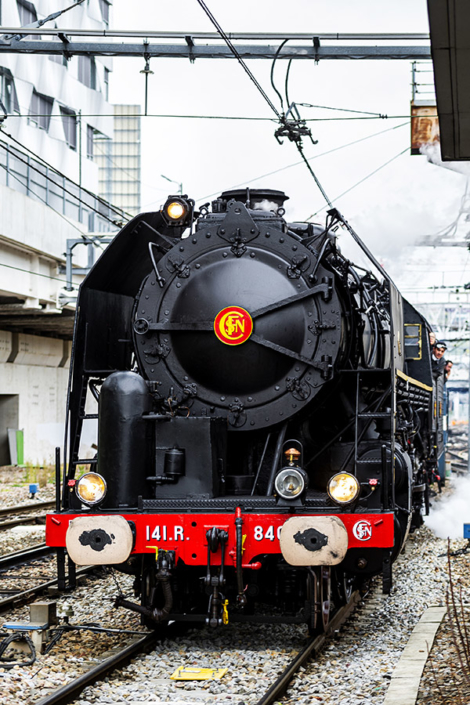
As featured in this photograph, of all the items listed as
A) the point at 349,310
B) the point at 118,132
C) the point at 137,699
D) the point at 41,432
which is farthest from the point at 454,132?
the point at 118,132

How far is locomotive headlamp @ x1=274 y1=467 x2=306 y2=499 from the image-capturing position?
584 cm

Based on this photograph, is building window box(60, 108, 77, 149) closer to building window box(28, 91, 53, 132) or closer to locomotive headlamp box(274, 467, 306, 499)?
building window box(28, 91, 53, 132)

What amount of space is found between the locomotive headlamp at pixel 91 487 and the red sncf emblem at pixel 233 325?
1307mm

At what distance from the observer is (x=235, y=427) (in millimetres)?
6461

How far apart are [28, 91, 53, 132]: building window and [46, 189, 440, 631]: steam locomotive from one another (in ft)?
66.3

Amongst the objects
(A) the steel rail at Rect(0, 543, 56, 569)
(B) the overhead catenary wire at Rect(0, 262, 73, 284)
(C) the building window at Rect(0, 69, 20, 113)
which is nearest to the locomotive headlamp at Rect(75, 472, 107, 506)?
(A) the steel rail at Rect(0, 543, 56, 569)

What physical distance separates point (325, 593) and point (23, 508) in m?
9.61

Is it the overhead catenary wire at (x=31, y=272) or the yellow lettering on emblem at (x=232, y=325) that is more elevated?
the overhead catenary wire at (x=31, y=272)

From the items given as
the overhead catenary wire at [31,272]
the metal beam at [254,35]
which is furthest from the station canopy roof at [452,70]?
the overhead catenary wire at [31,272]

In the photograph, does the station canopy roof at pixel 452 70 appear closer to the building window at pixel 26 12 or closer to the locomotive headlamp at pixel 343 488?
the locomotive headlamp at pixel 343 488

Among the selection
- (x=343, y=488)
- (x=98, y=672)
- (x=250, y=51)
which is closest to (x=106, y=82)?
(x=250, y=51)

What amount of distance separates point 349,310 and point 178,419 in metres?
1.49

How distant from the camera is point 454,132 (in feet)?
17.8

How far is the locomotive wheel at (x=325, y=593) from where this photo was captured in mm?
5992
